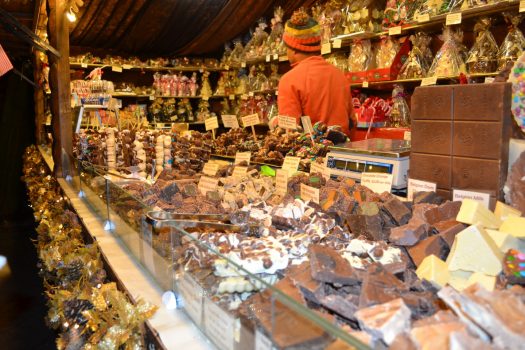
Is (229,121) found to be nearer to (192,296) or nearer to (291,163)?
(291,163)

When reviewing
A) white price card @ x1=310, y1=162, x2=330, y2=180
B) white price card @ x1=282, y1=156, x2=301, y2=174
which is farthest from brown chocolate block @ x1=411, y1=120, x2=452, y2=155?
white price card @ x1=282, y1=156, x2=301, y2=174

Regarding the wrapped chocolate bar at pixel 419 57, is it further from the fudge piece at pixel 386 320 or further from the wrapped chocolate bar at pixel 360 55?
the fudge piece at pixel 386 320

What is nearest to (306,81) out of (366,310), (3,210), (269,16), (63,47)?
(63,47)

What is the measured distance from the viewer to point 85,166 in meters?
2.82

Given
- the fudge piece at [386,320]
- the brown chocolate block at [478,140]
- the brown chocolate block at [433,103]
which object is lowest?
the fudge piece at [386,320]

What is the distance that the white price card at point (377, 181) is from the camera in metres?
1.64

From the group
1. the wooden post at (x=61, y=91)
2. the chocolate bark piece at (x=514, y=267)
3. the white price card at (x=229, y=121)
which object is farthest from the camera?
the wooden post at (x=61, y=91)

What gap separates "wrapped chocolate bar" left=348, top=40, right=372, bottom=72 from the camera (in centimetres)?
438

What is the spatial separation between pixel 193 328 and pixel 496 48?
3.22 metres

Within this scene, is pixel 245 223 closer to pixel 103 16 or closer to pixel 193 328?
pixel 193 328

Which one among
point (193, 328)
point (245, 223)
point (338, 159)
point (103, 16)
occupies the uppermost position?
point (103, 16)

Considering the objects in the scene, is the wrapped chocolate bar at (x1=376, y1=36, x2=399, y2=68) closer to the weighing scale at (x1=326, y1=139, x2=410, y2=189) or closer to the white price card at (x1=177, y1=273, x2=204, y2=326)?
the weighing scale at (x1=326, y1=139, x2=410, y2=189)

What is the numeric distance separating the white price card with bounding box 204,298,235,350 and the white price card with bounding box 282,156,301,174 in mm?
1199

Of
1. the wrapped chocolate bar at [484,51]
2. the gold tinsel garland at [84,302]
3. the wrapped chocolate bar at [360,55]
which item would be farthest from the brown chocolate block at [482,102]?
the wrapped chocolate bar at [360,55]
